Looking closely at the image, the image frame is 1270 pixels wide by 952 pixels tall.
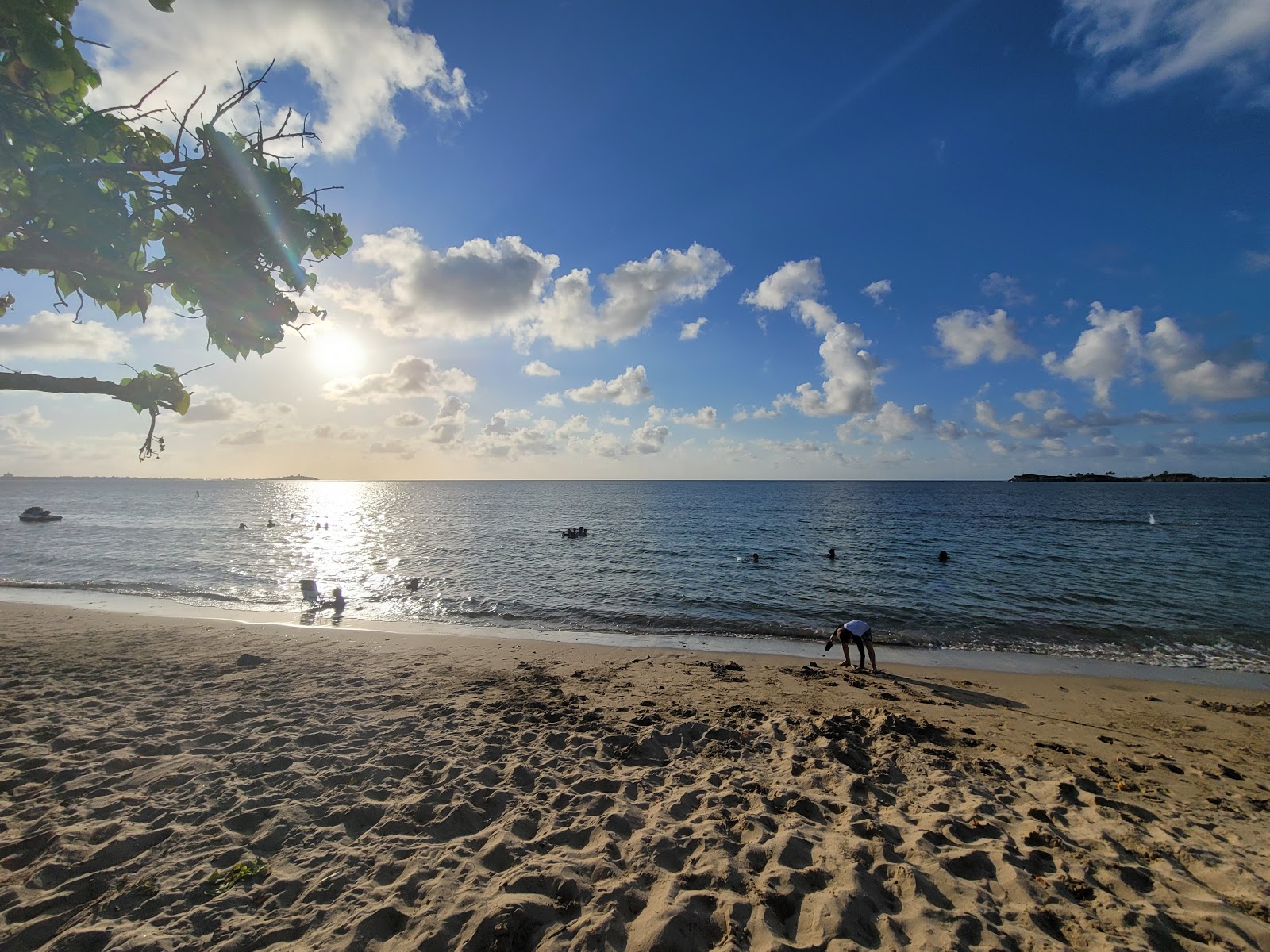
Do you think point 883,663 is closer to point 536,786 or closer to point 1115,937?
point 1115,937

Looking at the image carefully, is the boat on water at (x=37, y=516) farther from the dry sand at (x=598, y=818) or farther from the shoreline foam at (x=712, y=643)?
the dry sand at (x=598, y=818)

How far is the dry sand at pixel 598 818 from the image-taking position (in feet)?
14.1

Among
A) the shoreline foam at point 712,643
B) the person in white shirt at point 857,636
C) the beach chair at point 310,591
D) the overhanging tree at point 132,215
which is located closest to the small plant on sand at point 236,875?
the overhanging tree at point 132,215

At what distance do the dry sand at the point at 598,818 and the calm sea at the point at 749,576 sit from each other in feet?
28.8

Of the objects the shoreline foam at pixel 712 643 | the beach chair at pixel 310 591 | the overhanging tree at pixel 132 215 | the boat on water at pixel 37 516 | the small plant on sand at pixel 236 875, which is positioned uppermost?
the overhanging tree at pixel 132 215

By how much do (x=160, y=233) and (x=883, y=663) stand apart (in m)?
17.2

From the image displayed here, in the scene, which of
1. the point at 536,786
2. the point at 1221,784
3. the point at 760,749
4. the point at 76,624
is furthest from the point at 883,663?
the point at 76,624

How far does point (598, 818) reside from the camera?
231 inches

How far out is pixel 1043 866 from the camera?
17.4 feet

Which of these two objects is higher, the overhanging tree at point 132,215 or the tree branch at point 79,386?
the overhanging tree at point 132,215

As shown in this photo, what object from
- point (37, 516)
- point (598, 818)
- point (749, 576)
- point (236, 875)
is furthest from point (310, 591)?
point (37, 516)

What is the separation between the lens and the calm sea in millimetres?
19047

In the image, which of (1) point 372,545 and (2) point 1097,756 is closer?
(2) point 1097,756

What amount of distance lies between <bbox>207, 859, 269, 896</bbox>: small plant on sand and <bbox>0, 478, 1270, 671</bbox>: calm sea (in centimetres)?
1408
